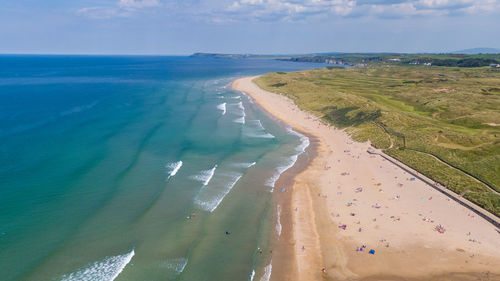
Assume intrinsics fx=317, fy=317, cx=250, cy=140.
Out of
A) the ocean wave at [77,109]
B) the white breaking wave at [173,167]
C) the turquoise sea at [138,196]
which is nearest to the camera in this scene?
the turquoise sea at [138,196]

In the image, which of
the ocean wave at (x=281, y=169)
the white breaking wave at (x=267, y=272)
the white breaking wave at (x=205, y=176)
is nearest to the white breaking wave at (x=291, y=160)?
the ocean wave at (x=281, y=169)

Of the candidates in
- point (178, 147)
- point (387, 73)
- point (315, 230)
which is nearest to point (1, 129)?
point (178, 147)

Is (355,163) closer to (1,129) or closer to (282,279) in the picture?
(282,279)

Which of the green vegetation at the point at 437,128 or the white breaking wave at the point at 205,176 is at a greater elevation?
the green vegetation at the point at 437,128

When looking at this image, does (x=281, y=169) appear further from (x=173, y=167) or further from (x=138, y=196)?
(x=138, y=196)

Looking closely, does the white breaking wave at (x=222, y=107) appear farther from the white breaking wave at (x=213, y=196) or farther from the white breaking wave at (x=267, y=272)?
the white breaking wave at (x=267, y=272)

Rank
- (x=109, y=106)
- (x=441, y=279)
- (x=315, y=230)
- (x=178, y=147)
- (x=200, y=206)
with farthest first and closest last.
→ (x=109, y=106) → (x=178, y=147) → (x=200, y=206) → (x=315, y=230) → (x=441, y=279)
